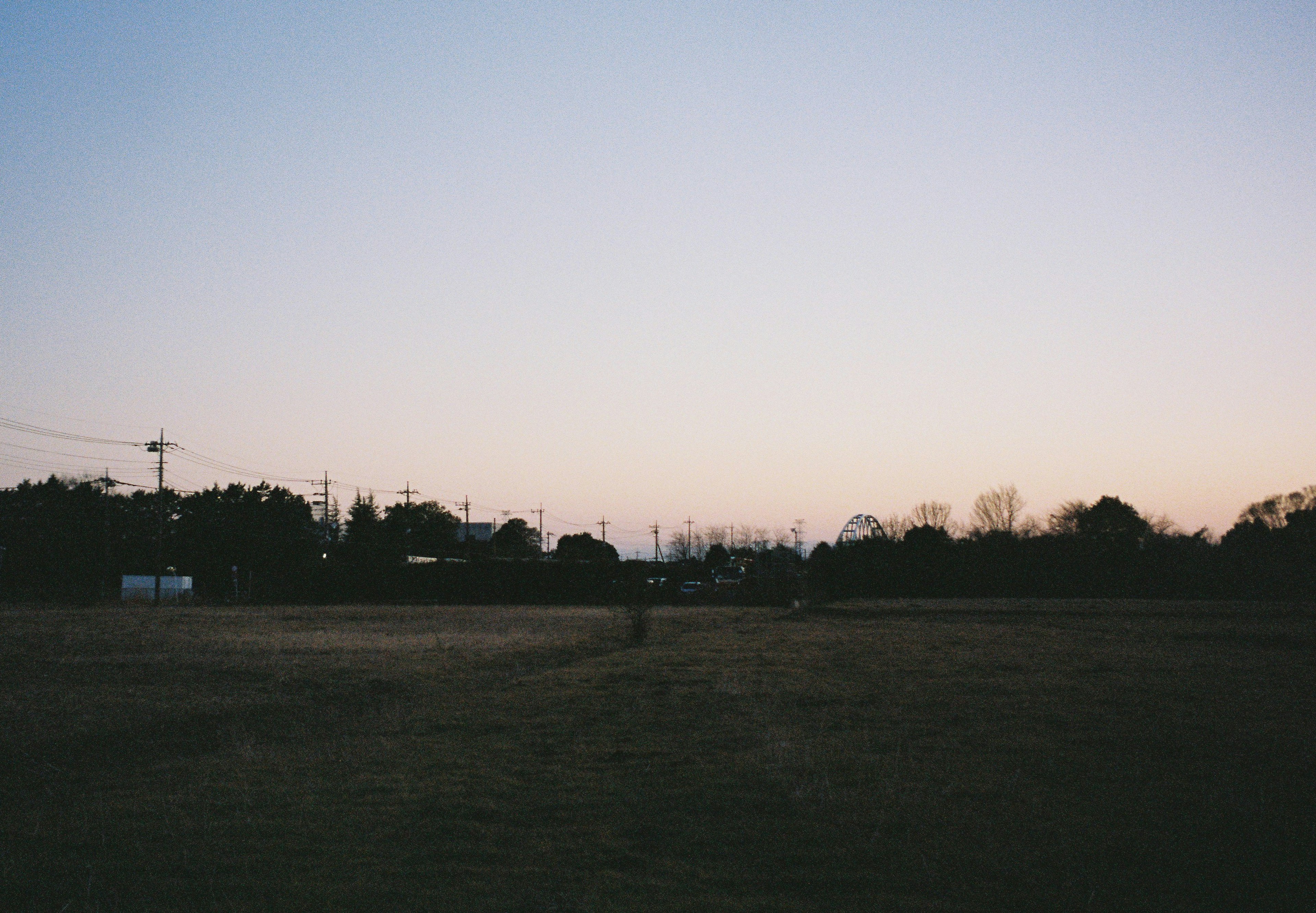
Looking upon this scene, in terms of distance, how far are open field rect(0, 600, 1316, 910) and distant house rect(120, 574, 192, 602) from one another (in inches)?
1564

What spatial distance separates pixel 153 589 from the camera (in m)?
59.6

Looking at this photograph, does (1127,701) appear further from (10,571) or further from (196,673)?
(10,571)

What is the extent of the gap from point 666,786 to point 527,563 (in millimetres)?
52421

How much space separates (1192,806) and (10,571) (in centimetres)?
7137

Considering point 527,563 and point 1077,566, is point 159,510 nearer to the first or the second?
point 527,563

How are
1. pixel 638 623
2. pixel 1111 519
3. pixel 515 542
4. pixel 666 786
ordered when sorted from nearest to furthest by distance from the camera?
pixel 666 786
pixel 638 623
pixel 1111 519
pixel 515 542

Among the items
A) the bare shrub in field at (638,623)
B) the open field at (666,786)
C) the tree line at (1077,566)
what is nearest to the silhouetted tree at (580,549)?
the tree line at (1077,566)

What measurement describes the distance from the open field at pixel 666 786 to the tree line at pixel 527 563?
692 inches

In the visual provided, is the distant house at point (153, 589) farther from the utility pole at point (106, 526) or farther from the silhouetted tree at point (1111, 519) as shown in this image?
the silhouetted tree at point (1111, 519)

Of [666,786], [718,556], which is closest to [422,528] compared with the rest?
[718,556]

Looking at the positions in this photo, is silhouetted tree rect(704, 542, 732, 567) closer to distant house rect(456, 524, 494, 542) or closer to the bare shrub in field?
distant house rect(456, 524, 494, 542)

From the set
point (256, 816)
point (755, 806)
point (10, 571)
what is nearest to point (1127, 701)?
point (755, 806)

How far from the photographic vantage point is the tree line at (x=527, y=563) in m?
51.7

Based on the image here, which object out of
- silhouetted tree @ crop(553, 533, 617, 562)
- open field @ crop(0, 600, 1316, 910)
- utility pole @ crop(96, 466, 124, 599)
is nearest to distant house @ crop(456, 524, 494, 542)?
silhouetted tree @ crop(553, 533, 617, 562)
